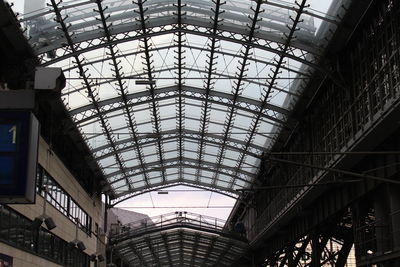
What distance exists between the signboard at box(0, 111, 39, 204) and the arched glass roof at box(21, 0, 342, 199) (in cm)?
1658

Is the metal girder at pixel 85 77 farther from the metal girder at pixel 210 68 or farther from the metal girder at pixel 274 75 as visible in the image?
the metal girder at pixel 274 75

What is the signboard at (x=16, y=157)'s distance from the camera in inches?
485

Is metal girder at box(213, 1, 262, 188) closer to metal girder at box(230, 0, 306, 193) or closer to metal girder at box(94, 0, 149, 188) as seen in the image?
metal girder at box(230, 0, 306, 193)

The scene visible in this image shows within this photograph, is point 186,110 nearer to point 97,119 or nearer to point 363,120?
point 97,119

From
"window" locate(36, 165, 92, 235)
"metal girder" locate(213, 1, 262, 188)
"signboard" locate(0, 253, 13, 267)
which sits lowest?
"signboard" locate(0, 253, 13, 267)

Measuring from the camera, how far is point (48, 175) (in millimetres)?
36938

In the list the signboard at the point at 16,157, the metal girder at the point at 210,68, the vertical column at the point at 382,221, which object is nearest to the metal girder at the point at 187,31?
the metal girder at the point at 210,68

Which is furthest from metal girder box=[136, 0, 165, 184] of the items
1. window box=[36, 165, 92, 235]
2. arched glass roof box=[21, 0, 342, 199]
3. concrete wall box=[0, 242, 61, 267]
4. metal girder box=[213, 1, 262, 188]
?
concrete wall box=[0, 242, 61, 267]

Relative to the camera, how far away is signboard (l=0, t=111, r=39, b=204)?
12.3 m

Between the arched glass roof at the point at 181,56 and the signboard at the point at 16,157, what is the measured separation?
16.6 m

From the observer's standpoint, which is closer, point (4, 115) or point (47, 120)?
point (4, 115)

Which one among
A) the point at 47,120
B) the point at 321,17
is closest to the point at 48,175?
the point at 47,120

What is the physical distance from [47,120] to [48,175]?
3388 millimetres

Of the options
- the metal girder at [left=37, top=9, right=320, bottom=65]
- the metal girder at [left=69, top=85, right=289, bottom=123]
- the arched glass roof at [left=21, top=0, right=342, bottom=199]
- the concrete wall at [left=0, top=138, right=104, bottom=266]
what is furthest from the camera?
the metal girder at [left=69, top=85, right=289, bottom=123]
